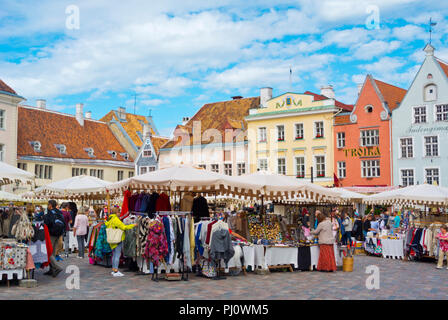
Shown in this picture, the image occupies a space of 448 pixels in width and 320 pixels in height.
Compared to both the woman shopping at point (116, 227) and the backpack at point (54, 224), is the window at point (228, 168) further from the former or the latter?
the backpack at point (54, 224)

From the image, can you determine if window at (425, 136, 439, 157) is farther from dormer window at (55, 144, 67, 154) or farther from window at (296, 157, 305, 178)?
dormer window at (55, 144, 67, 154)

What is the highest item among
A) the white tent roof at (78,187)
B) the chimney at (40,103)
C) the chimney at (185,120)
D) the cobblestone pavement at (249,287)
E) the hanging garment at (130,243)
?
the chimney at (40,103)

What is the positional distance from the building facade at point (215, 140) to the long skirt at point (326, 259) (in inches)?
1152

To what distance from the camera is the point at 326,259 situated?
44.3 ft

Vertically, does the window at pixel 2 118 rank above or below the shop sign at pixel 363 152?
above

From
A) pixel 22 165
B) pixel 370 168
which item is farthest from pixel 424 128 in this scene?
pixel 22 165

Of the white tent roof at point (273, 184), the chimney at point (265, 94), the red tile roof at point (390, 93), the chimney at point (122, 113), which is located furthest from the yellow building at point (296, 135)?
the white tent roof at point (273, 184)

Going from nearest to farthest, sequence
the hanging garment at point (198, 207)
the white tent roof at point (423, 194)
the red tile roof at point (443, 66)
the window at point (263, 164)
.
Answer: the hanging garment at point (198, 207) → the white tent roof at point (423, 194) → the red tile roof at point (443, 66) → the window at point (263, 164)

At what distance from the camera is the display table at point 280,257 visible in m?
13.3

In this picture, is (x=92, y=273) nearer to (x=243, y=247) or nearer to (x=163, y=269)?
(x=163, y=269)

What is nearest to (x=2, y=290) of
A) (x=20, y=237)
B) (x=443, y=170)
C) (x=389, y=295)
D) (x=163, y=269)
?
(x=20, y=237)

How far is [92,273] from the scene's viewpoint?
12617mm

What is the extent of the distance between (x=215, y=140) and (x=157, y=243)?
34.3m

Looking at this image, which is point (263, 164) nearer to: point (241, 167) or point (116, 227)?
point (241, 167)
